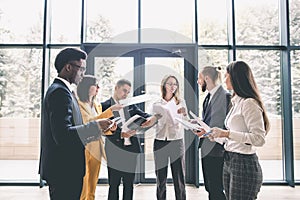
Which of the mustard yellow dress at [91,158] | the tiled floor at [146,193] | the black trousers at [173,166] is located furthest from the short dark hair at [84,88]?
the tiled floor at [146,193]

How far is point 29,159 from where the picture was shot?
14.4 ft

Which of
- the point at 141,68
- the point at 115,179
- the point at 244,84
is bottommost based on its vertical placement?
the point at 115,179

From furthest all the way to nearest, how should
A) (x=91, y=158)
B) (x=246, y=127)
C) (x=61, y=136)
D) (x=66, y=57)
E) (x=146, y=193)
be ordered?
(x=146, y=193), (x=91, y=158), (x=246, y=127), (x=66, y=57), (x=61, y=136)

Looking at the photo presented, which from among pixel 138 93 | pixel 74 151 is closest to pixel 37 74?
pixel 138 93

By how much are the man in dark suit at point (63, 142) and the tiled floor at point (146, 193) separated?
2.19 m

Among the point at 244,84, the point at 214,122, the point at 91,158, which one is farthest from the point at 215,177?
the point at 91,158

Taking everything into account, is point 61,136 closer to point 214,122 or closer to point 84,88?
point 84,88

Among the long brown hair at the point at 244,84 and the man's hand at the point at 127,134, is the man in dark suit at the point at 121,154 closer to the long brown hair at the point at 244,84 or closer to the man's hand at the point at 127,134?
the man's hand at the point at 127,134

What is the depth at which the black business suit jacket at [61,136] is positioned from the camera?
1410 mm

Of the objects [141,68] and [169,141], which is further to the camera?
[141,68]

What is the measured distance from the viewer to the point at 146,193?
3773mm

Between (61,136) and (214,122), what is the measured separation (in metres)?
1.46

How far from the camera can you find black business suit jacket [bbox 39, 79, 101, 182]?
4.63ft

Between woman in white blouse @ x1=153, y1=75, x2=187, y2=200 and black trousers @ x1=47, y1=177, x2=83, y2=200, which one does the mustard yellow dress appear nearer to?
woman in white blouse @ x1=153, y1=75, x2=187, y2=200
